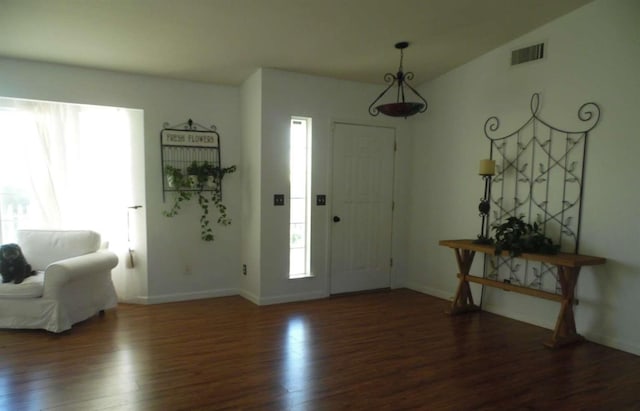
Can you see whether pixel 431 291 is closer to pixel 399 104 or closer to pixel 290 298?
pixel 290 298

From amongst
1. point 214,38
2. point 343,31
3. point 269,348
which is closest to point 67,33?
point 214,38

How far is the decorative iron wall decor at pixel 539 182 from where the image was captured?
10.8ft

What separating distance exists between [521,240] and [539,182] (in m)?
0.69

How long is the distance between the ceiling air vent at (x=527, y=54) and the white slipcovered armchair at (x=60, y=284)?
4371 millimetres

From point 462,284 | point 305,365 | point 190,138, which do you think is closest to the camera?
point 305,365

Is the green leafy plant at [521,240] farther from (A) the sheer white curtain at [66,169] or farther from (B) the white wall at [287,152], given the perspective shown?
(A) the sheer white curtain at [66,169]

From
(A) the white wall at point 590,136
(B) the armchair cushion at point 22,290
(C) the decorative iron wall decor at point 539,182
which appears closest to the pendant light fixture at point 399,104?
(A) the white wall at point 590,136

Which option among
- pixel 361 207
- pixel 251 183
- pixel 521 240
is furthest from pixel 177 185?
pixel 521 240

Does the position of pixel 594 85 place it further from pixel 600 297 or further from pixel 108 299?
pixel 108 299

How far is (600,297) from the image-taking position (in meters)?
3.14

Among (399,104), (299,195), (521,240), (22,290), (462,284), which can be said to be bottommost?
(462,284)

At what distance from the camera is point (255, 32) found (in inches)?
125

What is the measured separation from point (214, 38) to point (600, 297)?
3.90m

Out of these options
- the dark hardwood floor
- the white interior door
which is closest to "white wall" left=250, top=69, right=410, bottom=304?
the white interior door
